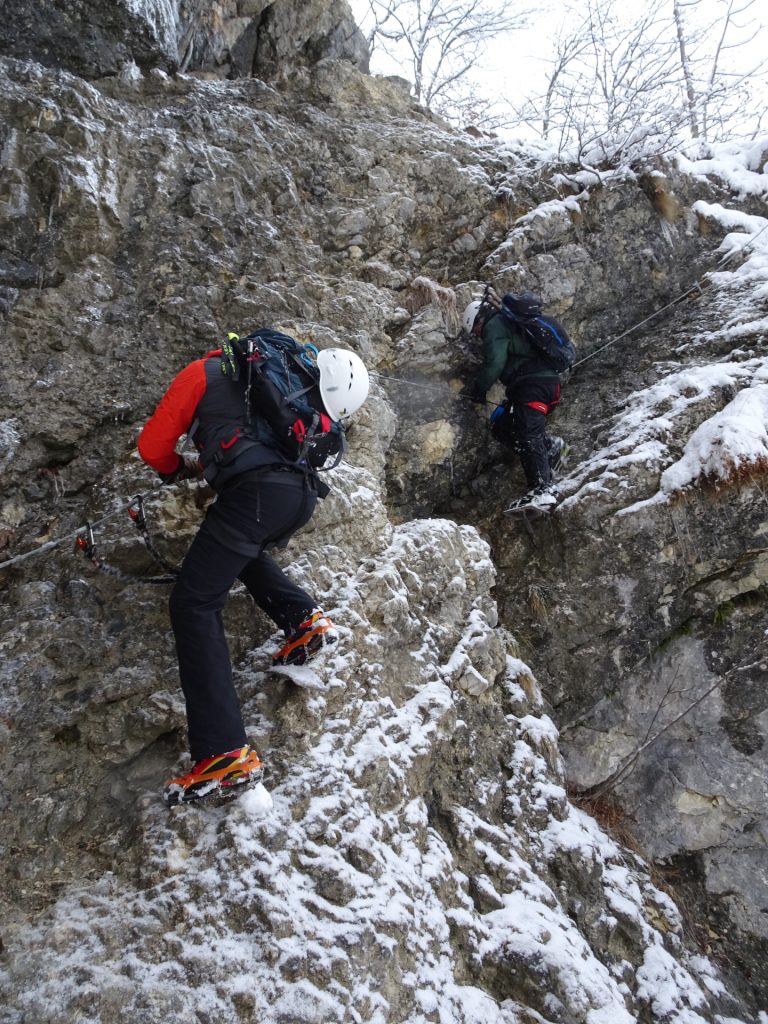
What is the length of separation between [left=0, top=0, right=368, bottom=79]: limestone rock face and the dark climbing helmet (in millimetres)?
5222

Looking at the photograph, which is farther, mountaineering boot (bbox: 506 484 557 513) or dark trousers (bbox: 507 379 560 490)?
dark trousers (bbox: 507 379 560 490)

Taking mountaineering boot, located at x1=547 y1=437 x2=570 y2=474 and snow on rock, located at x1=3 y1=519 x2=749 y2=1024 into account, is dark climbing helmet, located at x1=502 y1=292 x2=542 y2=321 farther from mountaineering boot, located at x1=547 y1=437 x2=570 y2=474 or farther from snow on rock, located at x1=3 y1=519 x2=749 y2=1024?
snow on rock, located at x1=3 y1=519 x2=749 y2=1024

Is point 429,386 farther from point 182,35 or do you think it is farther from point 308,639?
point 182,35

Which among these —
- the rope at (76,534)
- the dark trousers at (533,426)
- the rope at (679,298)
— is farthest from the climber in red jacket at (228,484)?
the rope at (679,298)

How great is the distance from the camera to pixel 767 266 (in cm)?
720

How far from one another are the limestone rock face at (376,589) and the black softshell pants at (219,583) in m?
0.50

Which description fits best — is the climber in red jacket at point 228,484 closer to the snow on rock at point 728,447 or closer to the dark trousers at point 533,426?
the dark trousers at point 533,426

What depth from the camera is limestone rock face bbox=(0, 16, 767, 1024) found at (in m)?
3.28

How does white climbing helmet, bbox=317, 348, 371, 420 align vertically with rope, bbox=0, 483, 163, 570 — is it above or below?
above

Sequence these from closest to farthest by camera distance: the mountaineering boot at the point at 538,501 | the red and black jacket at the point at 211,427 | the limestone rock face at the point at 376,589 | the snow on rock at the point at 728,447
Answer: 1. the limestone rock face at the point at 376,589
2. the red and black jacket at the point at 211,427
3. the snow on rock at the point at 728,447
4. the mountaineering boot at the point at 538,501

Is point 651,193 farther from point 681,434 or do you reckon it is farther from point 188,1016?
point 188,1016

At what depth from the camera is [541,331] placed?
6000 millimetres

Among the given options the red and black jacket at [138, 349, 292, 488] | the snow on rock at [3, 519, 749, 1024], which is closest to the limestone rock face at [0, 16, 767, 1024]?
the snow on rock at [3, 519, 749, 1024]

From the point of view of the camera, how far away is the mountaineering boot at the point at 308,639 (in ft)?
13.1
